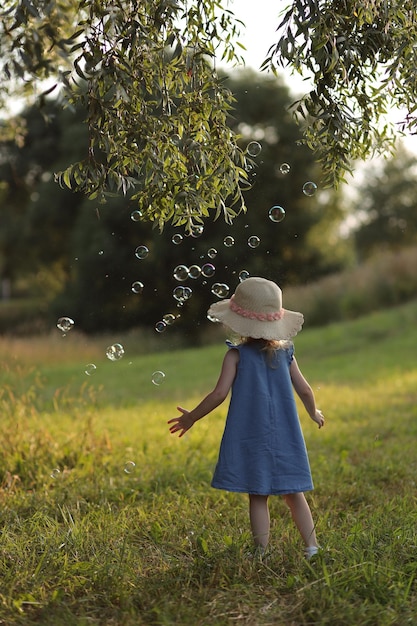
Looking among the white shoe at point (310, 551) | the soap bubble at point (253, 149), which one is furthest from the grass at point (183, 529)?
the soap bubble at point (253, 149)

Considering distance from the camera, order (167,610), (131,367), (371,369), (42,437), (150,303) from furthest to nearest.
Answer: (150,303) < (131,367) < (371,369) < (42,437) < (167,610)

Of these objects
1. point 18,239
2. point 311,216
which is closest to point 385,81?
point 311,216

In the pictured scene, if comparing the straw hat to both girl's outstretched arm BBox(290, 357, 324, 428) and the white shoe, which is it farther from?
the white shoe

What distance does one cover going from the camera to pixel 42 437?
6414 millimetres

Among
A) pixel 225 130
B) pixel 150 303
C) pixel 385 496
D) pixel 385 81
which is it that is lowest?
pixel 385 496

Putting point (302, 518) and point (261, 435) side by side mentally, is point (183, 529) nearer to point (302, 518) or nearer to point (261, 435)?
point (302, 518)

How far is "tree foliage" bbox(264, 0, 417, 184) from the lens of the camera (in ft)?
12.7

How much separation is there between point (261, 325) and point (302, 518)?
102 centimetres

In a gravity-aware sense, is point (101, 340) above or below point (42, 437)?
above

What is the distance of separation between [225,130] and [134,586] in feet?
8.07

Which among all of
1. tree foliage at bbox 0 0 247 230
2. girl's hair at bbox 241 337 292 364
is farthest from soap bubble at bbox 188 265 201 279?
girl's hair at bbox 241 337 292 364

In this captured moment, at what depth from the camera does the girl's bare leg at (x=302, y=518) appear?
3.97 meters

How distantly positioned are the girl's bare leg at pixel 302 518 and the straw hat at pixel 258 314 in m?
0.84

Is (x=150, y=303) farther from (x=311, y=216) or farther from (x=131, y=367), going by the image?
(x=131, y=367)
